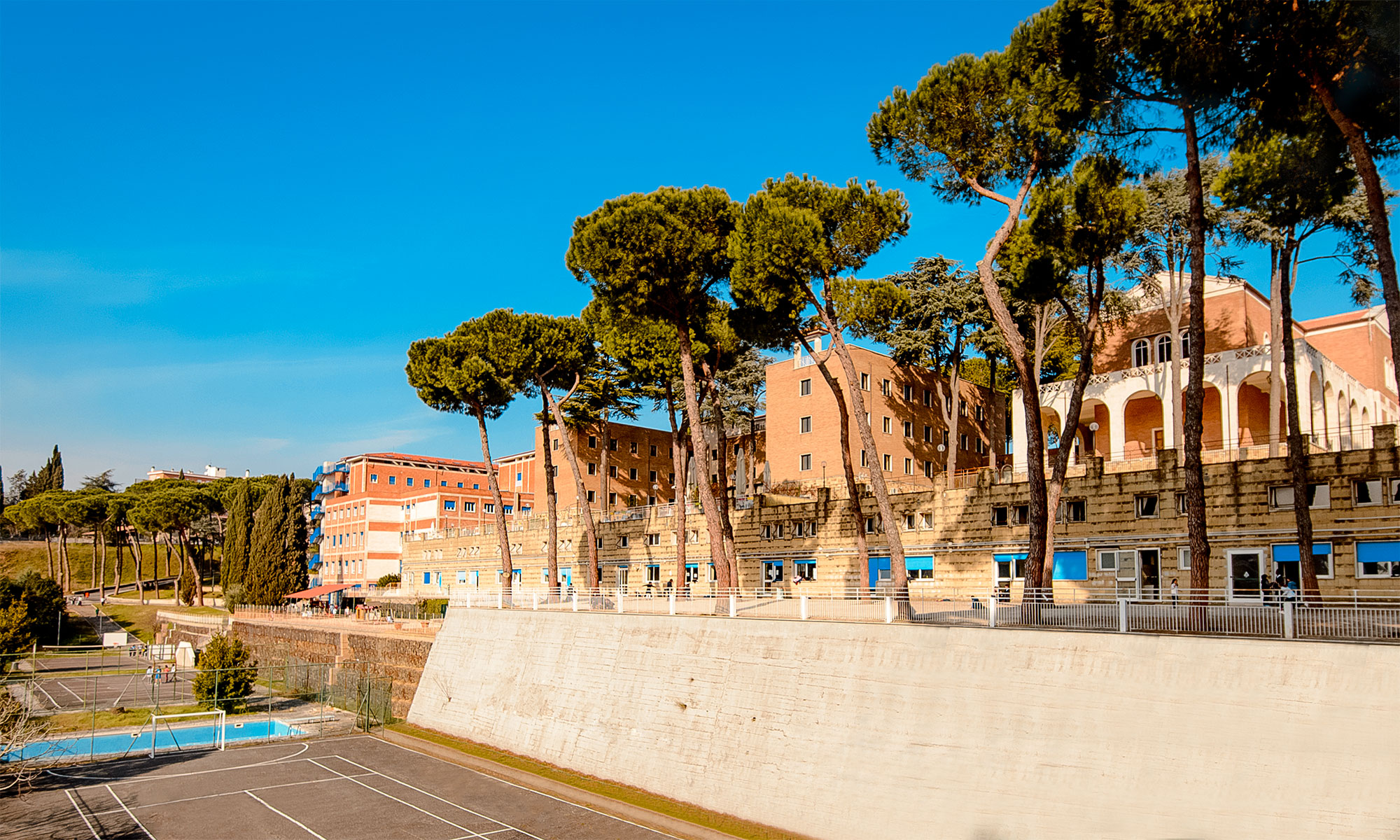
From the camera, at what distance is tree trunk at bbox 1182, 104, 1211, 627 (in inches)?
666

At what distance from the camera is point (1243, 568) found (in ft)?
78.5

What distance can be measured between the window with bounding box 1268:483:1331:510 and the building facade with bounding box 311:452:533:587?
50646 mm

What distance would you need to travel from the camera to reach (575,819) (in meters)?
19.2

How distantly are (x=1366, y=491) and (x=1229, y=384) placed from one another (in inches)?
309

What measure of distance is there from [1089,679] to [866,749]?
425 cm

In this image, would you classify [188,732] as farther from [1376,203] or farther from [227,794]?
[1376,203]

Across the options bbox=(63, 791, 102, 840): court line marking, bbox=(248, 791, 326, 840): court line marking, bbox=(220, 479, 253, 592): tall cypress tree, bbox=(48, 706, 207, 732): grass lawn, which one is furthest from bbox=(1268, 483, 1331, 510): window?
bbox=(220, 479, 253, 592): tall cypress tree

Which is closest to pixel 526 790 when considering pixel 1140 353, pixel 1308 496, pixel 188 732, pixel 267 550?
pixel 188 732

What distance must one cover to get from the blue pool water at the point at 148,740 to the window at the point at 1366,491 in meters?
30.6

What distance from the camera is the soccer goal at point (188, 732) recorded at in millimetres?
27109

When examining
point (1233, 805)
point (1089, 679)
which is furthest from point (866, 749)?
point (1233, 805)

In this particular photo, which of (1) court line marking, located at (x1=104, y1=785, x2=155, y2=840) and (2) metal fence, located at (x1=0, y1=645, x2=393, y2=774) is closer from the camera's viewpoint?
(1) court line marking, located at (x1=104, y1=785, x2=155, y2=840)

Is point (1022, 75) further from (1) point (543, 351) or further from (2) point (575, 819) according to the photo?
(1) point (543, 351)

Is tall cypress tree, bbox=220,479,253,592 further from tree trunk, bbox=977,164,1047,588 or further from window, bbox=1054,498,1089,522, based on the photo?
tree trunk, bbox=977,164,1047,588
